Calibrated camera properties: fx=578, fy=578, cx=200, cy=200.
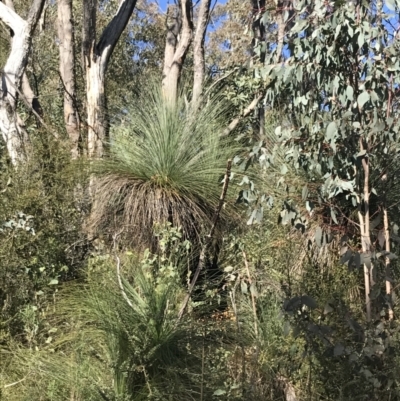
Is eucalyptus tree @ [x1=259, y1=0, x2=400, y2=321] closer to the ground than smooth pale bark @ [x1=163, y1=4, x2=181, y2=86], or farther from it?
closer to the ground

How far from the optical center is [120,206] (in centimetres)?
507

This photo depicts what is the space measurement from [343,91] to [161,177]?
2466mm

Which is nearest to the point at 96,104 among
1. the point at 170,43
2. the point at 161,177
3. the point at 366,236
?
the point at 161,177

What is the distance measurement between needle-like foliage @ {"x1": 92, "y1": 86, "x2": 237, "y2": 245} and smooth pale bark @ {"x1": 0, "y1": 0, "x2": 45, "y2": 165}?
0.82 m

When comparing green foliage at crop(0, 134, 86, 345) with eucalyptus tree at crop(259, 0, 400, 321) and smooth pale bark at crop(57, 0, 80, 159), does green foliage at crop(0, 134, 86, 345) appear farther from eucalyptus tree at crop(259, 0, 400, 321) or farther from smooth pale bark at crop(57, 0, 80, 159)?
eucalyptus tree at crop(259, 0, 400, 321)

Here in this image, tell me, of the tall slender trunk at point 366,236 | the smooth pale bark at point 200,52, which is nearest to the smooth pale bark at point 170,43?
the smooth pale bark at point 200,52

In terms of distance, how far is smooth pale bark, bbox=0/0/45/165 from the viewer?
17.3 ft

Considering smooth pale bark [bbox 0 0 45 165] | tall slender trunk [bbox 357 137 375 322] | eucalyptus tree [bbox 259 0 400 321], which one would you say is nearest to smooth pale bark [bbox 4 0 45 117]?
smooth pale bark [bbox 0 0 45 165]

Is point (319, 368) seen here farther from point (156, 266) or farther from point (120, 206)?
point (120, 206)

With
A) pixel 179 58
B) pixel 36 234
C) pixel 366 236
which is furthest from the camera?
pixel 179 58

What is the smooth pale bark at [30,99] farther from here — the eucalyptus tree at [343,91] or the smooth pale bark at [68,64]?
the eucalyptus tree at [343,91]

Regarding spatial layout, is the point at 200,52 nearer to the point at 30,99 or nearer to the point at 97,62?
the point at 97,62

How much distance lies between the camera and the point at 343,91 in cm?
292

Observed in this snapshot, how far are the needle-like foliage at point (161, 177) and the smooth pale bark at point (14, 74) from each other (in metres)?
0.82
